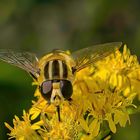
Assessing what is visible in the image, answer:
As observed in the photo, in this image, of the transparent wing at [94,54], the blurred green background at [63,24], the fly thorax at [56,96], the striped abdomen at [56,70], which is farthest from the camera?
the blurred green background at [63,24]

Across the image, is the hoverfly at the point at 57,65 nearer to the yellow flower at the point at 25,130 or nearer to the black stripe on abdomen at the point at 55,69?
the black stripe on abdomen at the point at 55,69

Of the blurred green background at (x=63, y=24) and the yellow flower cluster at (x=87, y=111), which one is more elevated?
the blurred green background at (x=63, y=24)

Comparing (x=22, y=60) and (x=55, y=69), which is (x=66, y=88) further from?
(x=22, y=60)

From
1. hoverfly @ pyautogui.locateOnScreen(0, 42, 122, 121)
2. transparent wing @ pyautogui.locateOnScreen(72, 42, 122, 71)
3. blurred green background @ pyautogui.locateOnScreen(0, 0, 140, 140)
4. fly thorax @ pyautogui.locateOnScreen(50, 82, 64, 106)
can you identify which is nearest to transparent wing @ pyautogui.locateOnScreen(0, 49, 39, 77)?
hoverfly @ pyautogui.locateOnScreen(0, 42, 122, 121)

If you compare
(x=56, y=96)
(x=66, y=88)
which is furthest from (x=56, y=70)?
(x=56, y=96)

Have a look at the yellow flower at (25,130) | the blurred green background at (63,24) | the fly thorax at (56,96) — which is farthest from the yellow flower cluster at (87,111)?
the blurred green background at (63,24)

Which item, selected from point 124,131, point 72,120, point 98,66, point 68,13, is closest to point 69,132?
point 72,120

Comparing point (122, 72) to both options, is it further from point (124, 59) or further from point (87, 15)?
point (87, 15)
